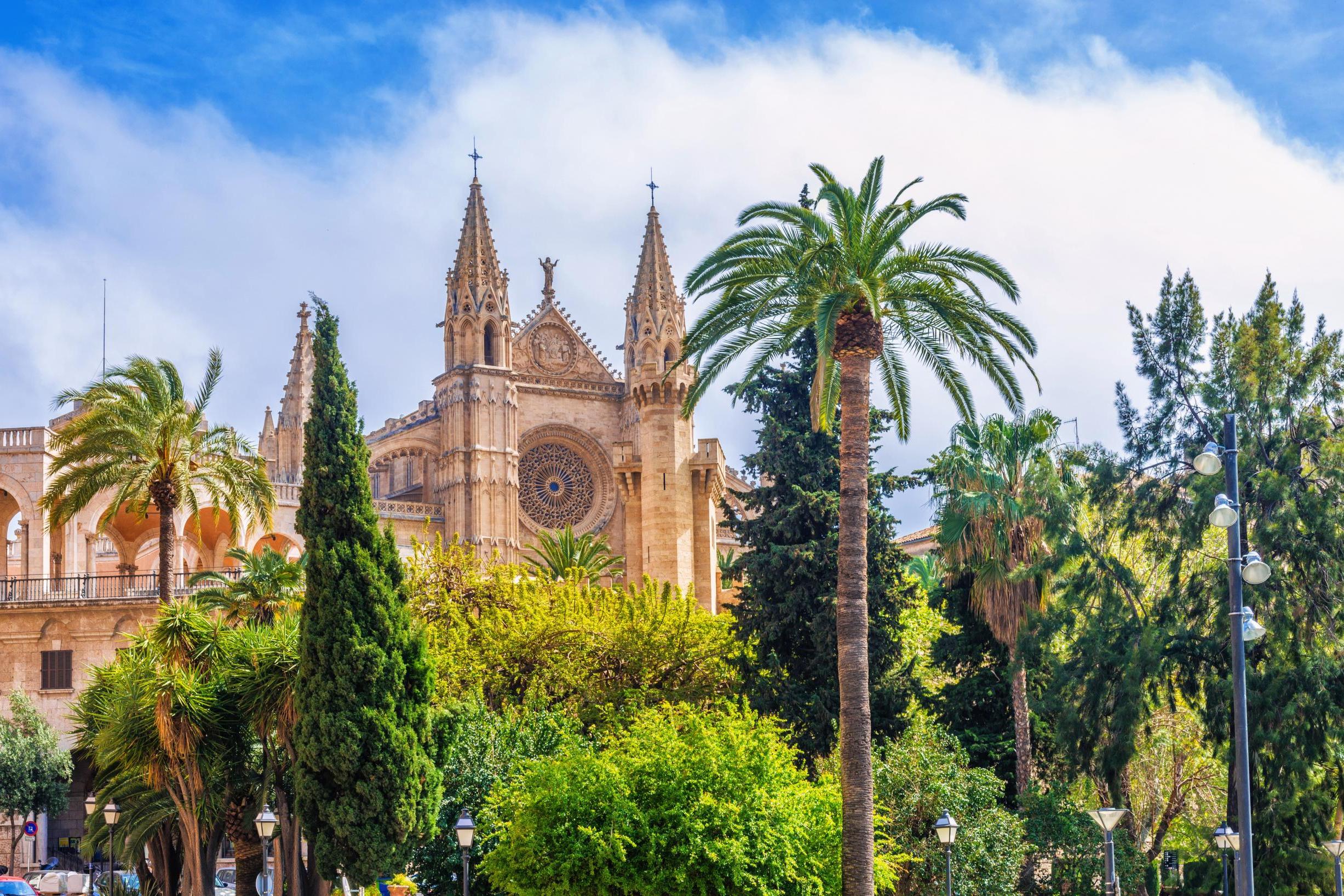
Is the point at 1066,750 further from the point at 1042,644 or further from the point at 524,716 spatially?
the point at 524,716

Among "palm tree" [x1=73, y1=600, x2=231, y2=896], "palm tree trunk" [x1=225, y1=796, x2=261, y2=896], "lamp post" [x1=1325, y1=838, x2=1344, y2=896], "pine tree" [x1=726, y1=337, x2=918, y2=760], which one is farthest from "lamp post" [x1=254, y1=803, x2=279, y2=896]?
"lamp post" [x1=1325, y1=838, x2=1344, y2=896]

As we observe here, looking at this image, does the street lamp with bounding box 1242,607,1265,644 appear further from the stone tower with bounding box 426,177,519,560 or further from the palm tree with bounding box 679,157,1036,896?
the stone tower with bounding box 426,177,519,560

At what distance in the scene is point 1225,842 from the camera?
23.7 metres

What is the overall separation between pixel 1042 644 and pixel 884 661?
286 cm

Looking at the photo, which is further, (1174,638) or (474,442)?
(474,442)

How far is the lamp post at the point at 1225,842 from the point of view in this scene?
23.3 metres

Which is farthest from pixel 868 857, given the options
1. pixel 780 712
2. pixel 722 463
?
pixel 722 463

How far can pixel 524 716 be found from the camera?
29.2 m

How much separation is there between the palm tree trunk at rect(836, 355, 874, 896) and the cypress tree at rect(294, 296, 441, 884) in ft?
22.5

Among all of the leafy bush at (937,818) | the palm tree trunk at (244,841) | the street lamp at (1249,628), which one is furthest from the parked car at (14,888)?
the street lamp at (1249,628)

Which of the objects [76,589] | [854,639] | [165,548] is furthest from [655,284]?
[854,639]

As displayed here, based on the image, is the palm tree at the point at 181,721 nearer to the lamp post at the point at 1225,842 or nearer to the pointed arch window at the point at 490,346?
the lamp post at the point at 1225,842

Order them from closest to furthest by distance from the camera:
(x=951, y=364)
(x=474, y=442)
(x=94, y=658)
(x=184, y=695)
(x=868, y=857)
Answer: (x=868, y=857) < (x=951, y=364) < (x=184, y=695) < (x=94, y=658) < (x=474, y=442)

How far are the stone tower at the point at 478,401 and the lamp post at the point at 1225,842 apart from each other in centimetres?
3385
